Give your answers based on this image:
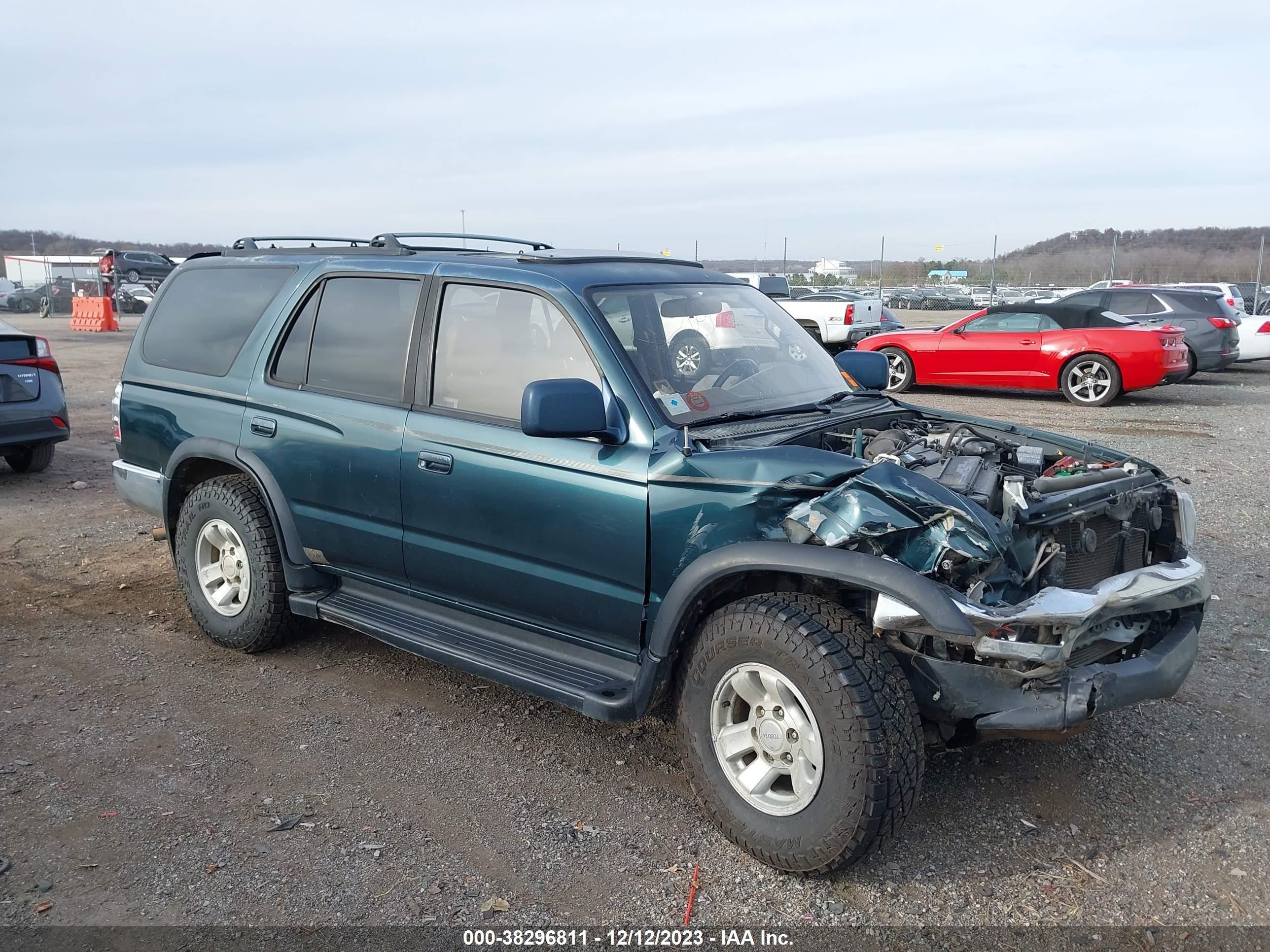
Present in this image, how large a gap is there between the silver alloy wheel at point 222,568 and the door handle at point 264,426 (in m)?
0.50

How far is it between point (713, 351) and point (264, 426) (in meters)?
2.18

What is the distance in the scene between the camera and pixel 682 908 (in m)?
3.04

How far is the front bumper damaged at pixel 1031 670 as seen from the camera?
9.52 ft

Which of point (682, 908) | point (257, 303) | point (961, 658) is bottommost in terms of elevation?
point (682, 908)

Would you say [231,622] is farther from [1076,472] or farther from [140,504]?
[1076,472]

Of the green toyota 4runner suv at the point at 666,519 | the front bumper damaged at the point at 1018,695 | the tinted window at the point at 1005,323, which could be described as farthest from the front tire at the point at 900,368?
the front bumper damaged at the point at 1018,695

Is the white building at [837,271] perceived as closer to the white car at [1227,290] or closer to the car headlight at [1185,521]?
the white car at [1227,290]

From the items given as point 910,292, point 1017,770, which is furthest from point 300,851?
point 910,292

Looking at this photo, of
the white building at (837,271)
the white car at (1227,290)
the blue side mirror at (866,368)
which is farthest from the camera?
the white building at (837,271)

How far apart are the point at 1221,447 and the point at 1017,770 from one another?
27.7ft

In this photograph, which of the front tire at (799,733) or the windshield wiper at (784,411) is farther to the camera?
the windshield wiper at (784,411)

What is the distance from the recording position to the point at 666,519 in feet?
11.1

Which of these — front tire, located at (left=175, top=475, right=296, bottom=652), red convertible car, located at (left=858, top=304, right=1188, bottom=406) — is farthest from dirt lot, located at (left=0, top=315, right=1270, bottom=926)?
red convertible car, located at (left=858, top=304, right=1188, bottom=406)

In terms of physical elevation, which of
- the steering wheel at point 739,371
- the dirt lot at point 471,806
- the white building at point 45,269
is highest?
the white building at point 45,269
